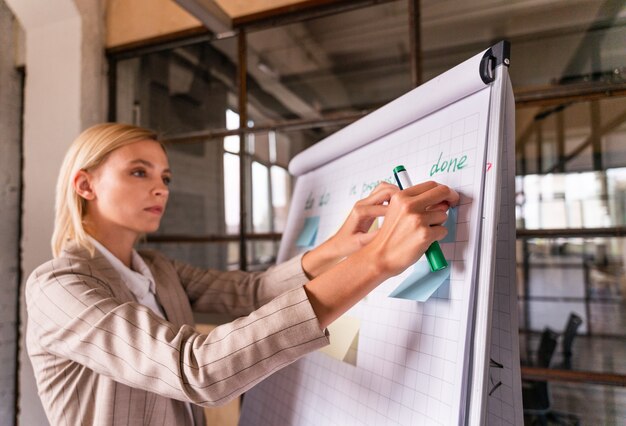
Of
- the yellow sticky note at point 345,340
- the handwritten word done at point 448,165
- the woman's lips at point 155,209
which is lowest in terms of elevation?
the yellow sticky note at point 345,340

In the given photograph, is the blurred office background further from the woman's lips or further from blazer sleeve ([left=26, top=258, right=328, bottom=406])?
blazer sleeve ([left=26, top=258, right=328, bottom=406])

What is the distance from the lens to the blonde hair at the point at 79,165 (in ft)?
3.51

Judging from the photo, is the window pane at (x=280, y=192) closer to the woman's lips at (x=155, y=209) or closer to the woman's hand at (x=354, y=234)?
the woman's lips at (x=155, y=209)

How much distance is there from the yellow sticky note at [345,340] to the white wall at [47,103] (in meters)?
1.44

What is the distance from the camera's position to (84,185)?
3.56 feet

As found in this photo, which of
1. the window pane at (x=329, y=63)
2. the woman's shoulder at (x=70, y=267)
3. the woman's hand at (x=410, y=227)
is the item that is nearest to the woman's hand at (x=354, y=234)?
the woman's hand at (x=410, y=227)

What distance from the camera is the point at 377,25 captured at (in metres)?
2.25

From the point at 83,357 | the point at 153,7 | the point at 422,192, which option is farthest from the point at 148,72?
the point at 422,192

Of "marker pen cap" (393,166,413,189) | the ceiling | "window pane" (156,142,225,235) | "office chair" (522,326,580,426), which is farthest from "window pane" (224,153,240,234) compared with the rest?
"office chair" (522,326,580,426)

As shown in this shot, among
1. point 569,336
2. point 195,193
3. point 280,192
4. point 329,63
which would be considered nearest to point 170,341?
point 195,193

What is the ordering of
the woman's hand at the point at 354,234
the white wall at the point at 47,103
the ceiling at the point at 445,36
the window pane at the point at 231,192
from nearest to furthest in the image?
the woman's hand at the point at 354,234 → the ceiling at the point at 445,36 → the white wall at the point at 47,103 → the window pane at the point at 231,192

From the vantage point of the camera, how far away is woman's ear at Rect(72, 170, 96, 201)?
3.52 ft

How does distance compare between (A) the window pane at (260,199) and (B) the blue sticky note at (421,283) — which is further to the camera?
(A) the window pane at (260,199)

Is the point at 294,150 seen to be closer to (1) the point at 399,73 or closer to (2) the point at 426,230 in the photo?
(1) the point at 399,73
